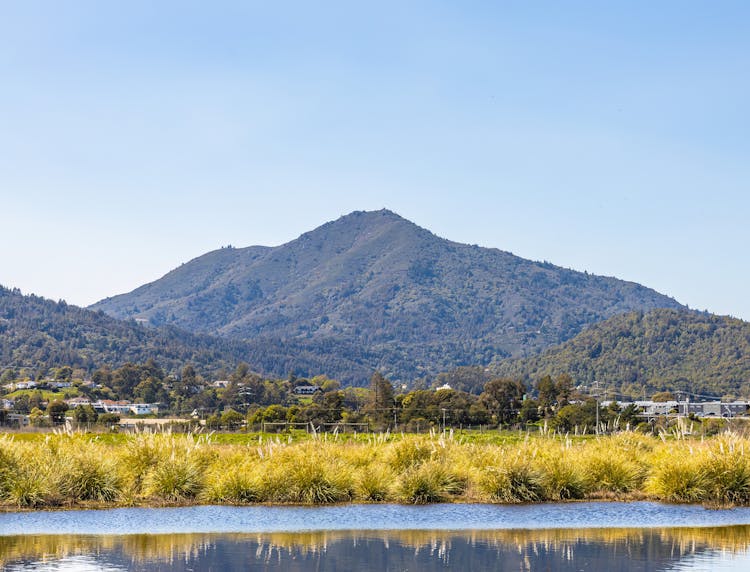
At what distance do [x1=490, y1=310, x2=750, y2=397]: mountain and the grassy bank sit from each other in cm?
11030

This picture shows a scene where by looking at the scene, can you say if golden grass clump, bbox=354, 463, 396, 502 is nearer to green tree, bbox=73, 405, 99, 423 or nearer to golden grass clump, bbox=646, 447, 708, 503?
golden grass clump, bbox=646, 447, 708, 503

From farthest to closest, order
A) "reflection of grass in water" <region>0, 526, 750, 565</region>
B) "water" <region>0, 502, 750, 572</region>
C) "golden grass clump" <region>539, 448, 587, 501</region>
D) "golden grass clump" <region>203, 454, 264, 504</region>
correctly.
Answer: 1. "golden grass clump" <region>539, 448, 587, 501</region>
2. "golden grass clump" <region>203, 454, 264, 504</region>
3. "reflection of grass in water" <region>0, 526, 750, 565</region>
4. "water" <region>0, 502, 750, 572</region>

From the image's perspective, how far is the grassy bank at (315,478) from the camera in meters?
26.8

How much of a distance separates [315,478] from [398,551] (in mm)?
7826

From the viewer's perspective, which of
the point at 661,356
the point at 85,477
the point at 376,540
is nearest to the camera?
the point at 376,540

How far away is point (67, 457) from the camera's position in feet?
88.6

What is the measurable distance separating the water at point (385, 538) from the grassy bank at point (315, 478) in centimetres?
104

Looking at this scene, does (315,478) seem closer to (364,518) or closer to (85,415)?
(364,518)

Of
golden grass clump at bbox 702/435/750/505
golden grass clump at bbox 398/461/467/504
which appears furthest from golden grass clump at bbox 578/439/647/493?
golden grass clump at bbox 398/461/467/504

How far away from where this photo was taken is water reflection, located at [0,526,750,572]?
1802 centimetres

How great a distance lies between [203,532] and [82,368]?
155m

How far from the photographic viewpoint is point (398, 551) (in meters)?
19.5

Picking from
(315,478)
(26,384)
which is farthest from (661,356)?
(315,478)

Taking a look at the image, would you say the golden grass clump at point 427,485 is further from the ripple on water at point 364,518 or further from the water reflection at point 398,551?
the water reflection at point 398,551
